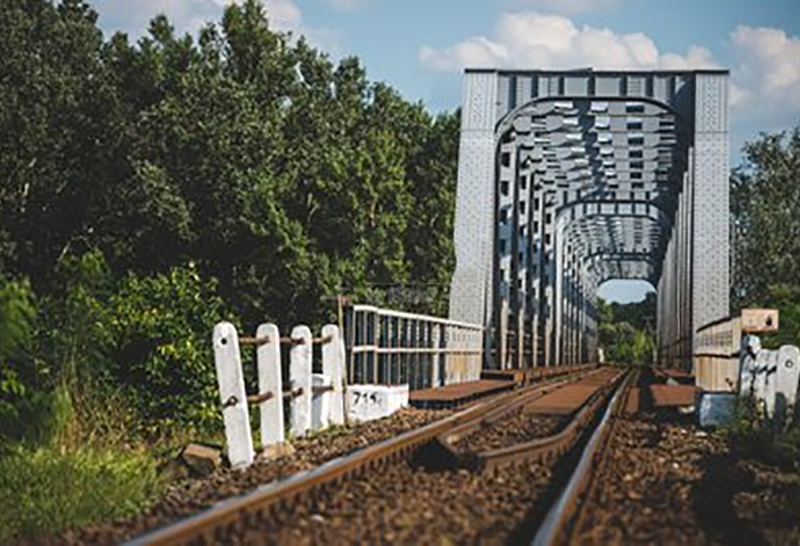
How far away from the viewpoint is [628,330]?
112 meters

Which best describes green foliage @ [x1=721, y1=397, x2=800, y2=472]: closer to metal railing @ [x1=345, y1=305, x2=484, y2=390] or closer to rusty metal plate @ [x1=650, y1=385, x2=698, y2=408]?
rusty metal plate @ [x1=650, y1=385, x2=698, y2=408]

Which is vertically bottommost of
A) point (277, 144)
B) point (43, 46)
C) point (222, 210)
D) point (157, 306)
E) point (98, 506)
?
point (98, 506)

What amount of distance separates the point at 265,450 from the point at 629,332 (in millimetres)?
104267

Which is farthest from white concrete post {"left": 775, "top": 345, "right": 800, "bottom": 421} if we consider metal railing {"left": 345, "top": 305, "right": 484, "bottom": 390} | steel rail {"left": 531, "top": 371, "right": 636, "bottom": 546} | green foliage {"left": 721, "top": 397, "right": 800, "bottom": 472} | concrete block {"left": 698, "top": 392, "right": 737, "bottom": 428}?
metal railing {"left": 345, "top": 305, "right": 484, "bottom": 390}

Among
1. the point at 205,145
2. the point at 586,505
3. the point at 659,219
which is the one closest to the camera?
the point at 586,505

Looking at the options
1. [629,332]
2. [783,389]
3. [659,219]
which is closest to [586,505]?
[783,389]

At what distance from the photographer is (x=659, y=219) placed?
45469 mm

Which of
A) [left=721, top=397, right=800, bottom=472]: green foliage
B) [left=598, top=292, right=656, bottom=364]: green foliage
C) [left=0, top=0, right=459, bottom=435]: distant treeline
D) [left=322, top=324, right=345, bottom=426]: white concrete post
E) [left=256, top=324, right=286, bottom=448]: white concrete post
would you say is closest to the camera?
[left=721, top=397, right=800, bottom=472]: green foliage

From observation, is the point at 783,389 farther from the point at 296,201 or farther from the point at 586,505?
the point at 296,201

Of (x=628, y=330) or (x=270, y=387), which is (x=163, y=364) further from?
(x=628, y=330)

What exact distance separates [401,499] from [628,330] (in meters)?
108

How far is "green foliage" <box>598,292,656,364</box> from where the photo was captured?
247 feet

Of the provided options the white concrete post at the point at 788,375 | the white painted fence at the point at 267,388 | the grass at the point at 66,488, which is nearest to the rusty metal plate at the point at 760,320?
the white concrete post at the point at 788,375

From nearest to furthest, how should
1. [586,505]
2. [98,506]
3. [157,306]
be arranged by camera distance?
1. [586,505]
2. [98,506]
3. [157,306]
